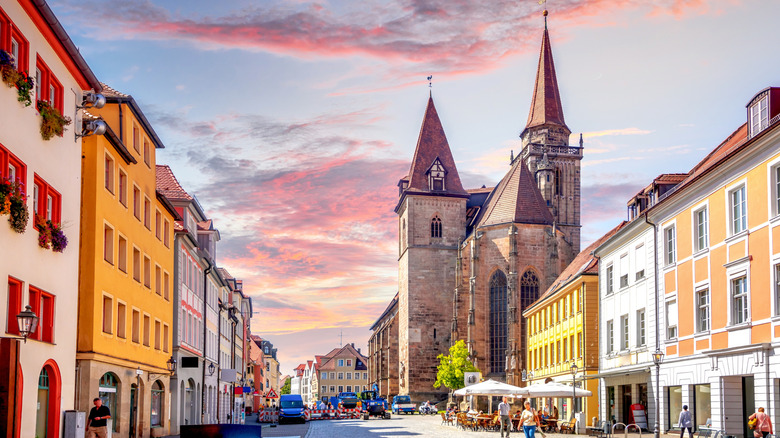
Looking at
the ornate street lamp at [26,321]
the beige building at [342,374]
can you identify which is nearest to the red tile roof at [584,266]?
the ornate street lamp at [26,321]

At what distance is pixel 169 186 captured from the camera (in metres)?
38.4

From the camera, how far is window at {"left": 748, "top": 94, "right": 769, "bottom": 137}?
24.6 meters

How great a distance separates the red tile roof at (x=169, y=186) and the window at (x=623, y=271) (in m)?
17.7

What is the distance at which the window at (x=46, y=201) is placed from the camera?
60.1 feet

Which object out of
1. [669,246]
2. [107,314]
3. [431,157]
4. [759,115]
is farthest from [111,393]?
[431,157]

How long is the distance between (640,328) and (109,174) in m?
20.2

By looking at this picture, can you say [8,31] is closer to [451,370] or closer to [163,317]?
[163,317]

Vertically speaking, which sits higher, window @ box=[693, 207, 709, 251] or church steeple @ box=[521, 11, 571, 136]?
church steeple @ box=[521, 11, 571, 136]

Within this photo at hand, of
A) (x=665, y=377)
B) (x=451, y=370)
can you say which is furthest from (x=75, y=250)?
(x=451, y=370)

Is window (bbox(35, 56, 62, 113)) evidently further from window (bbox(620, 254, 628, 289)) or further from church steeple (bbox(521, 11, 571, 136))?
church steeple (bbox(521, 11, 571, 136))

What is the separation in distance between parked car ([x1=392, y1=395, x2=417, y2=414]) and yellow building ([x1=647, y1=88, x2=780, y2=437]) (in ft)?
163

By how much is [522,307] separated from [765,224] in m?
58.9

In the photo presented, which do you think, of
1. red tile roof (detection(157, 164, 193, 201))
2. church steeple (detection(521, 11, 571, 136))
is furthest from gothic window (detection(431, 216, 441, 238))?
red tile roof (detection(157, 164, 193, 201))

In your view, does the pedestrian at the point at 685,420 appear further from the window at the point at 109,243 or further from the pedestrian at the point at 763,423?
the window at the point at 109,243
